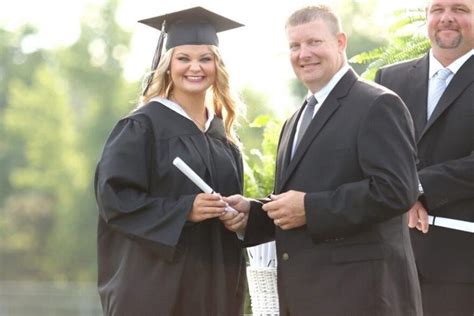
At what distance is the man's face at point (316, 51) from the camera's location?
660cm

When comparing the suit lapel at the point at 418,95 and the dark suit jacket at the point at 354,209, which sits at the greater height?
the suit lapel at the point at 418,95

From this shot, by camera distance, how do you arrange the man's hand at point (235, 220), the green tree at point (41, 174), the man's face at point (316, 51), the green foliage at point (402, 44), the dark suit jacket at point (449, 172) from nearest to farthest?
the man's face at point (316, 51) → the man's hand at point (235, 220) → the dark suit jacket at point (449, 172) → the green foliage at point (402, 44) → the green tree at point (41, 174)

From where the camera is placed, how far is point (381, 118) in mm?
6312

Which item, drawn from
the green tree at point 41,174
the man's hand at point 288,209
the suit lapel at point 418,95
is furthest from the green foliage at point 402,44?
the green tree at point 41,174

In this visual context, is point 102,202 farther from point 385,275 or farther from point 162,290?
point 385,275

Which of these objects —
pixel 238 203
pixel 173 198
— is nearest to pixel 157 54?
pixel 173 198

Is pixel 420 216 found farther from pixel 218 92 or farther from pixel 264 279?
pixel 218 92

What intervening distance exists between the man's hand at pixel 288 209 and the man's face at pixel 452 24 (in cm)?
157

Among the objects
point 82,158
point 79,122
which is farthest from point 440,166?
point 79,122

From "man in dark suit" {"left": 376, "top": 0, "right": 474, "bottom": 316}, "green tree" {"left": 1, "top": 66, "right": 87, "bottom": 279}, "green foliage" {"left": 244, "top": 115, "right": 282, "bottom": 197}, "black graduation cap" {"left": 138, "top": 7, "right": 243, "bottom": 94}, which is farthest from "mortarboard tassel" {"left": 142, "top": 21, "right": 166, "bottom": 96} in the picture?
"green tree" {"left": 1, "top": 66, "right": 87, "bottom": 279}

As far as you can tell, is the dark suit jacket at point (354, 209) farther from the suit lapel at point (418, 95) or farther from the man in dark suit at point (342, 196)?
the suit lapel at point (418, 95)

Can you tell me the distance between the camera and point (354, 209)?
20.5 feet

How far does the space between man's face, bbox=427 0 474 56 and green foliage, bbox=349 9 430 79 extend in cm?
142

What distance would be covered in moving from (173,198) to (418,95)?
5.29 ft
